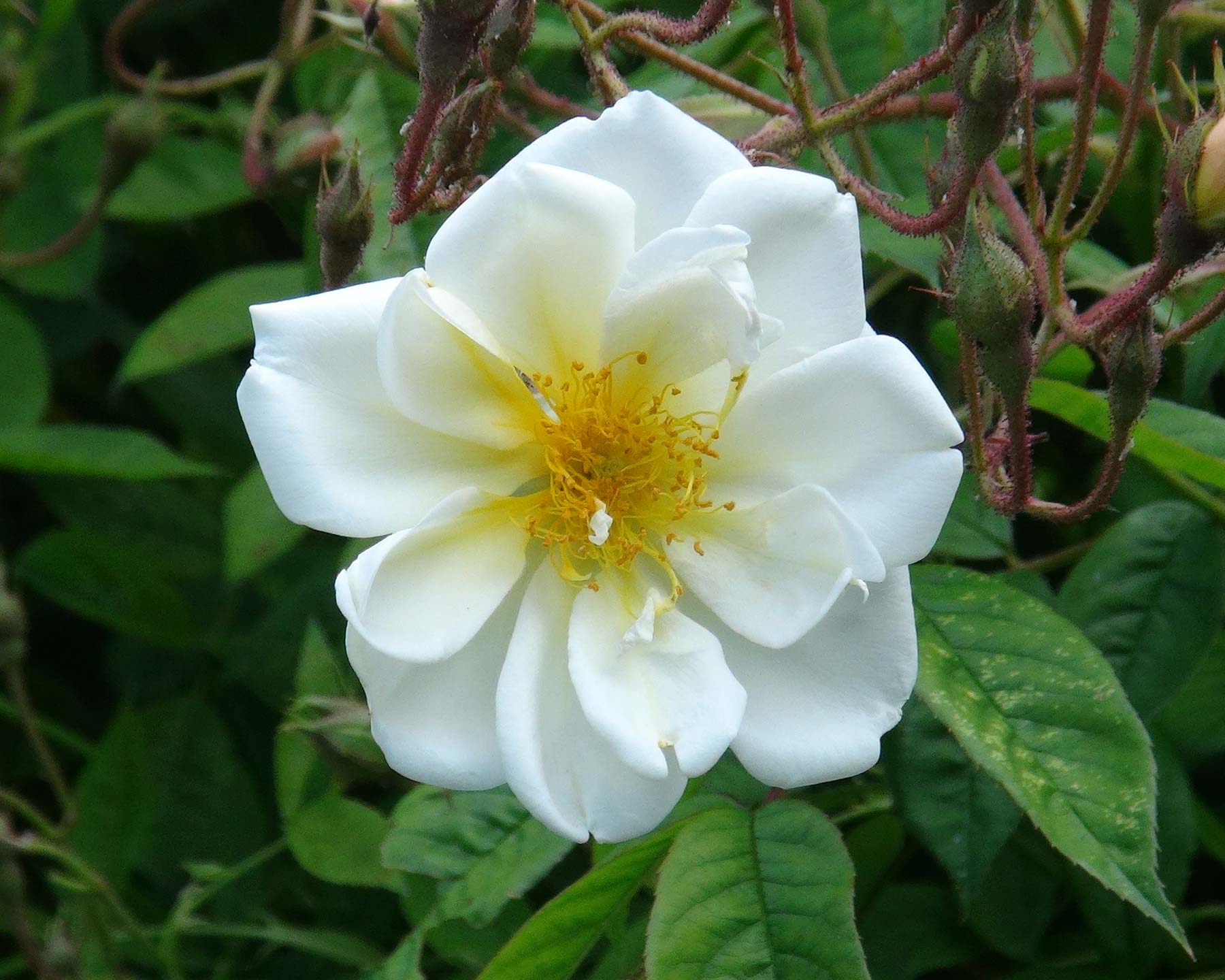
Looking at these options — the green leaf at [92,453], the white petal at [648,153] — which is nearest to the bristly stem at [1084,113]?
the white petal at [648,153]

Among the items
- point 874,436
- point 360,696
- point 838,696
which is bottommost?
point 360,696

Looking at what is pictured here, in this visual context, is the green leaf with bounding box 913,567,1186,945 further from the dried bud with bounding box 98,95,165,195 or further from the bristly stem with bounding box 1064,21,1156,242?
the dried bud with bounding box 98,95,165,195

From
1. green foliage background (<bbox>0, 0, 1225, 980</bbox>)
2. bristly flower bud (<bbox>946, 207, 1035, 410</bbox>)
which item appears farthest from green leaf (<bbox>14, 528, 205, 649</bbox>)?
bristly flower bud (<bbox>946, 207, 1035, 410</bbox>)

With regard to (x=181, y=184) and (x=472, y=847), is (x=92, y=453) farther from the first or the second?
(x=472, y=847)

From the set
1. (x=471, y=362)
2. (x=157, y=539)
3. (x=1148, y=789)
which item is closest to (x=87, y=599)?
(x=157, y=539)

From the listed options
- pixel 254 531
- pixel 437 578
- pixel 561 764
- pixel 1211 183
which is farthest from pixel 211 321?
pixel 1211 183
